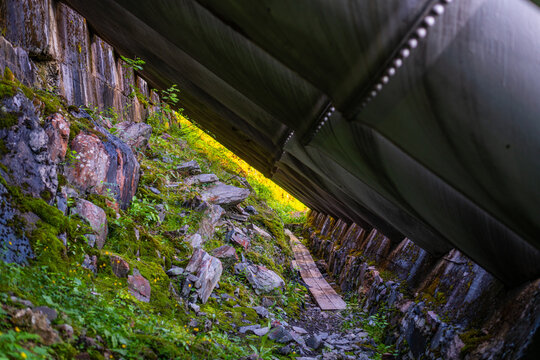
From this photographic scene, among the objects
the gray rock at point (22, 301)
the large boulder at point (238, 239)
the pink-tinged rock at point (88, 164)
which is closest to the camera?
the gray rock at point (22, 301)

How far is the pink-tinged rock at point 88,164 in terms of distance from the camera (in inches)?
154

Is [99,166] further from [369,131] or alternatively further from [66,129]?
[369,131]

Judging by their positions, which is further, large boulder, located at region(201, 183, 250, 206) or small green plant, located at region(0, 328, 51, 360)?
large boulder, located at region(201, 183, 250, 206)

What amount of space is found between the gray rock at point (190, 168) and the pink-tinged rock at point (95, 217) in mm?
4322

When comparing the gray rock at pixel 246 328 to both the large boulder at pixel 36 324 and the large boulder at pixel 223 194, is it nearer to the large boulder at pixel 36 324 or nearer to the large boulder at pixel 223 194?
the large boulder at pixel 36 324

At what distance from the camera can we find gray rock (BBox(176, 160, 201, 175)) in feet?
26.8

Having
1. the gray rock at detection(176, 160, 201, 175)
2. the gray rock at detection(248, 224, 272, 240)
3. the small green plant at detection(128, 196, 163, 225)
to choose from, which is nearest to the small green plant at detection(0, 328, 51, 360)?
the small green plant at detection(128, 196, 163, 225)

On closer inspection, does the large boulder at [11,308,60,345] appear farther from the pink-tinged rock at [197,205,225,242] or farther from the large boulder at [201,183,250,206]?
the large boulder at [201,183,250,206]

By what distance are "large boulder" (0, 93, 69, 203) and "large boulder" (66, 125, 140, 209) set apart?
2.55 ft

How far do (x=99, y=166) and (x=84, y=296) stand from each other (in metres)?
2.05

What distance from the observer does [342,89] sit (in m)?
1.54

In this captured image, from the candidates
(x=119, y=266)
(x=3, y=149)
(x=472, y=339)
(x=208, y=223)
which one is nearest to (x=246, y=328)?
(x=119, y=266)

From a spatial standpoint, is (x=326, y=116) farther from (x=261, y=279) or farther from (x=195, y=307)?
(x=261, y=279)

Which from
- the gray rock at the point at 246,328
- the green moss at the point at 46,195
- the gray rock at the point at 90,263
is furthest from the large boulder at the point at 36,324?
the gray rock at the point at 246,328
